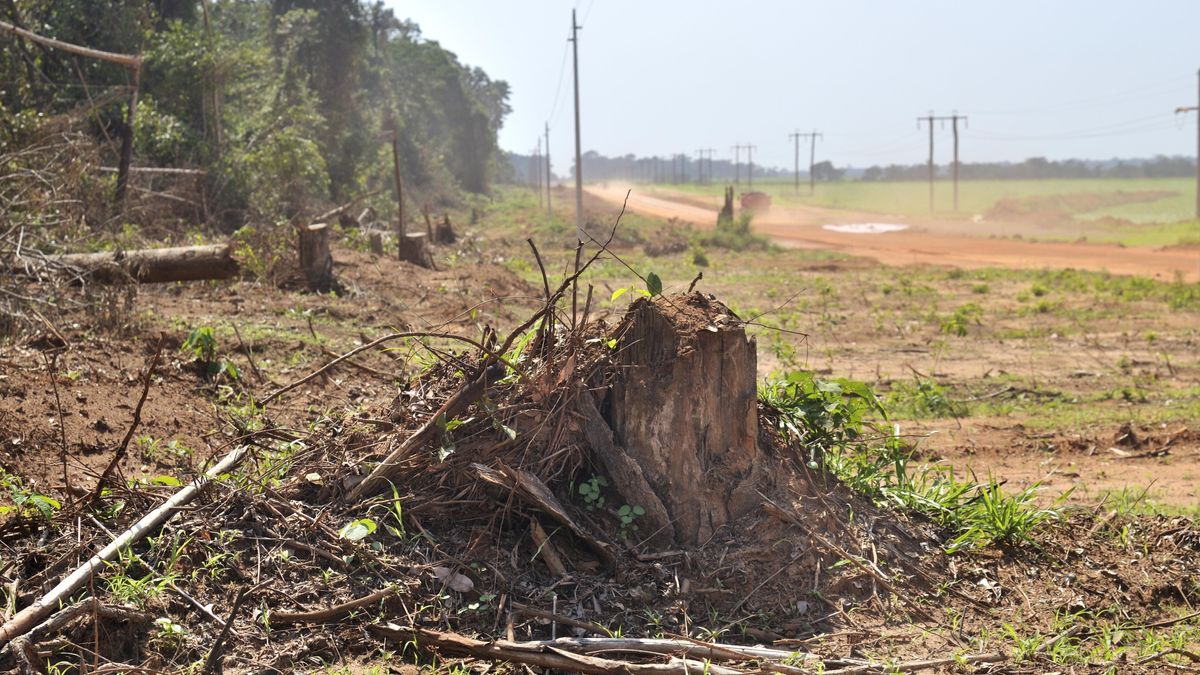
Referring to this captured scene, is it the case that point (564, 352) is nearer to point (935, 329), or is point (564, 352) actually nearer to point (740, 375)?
point (740, 375)

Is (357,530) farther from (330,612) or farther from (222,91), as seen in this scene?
(222,91)

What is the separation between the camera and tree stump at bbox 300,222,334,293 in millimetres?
12516

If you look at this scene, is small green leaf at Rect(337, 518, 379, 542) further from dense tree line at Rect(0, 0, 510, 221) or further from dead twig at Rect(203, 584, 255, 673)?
dense tree line at Rect(0, 0, 510, 221)

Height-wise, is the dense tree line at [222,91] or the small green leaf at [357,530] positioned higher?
the dense tree line at [222,91]

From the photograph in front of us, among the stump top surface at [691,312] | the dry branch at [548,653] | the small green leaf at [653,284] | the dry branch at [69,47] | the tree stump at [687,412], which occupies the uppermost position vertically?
the dry branch at [69,47]

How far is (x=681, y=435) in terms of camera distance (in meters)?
4.55

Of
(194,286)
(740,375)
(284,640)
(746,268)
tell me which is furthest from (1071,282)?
(284,640)

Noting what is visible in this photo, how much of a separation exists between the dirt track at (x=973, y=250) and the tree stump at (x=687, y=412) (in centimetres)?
1910

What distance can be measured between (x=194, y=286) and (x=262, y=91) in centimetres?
1379

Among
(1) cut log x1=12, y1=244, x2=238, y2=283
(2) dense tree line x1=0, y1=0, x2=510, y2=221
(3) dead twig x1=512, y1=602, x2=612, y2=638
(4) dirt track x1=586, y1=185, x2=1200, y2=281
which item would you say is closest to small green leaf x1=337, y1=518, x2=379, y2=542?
(3) dead twig x1=512, y1=602, x2=612, y2=638

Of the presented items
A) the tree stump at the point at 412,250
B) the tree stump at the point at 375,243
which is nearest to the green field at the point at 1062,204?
the tree stump at the point at 412,250

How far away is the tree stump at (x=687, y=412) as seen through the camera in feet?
14.8

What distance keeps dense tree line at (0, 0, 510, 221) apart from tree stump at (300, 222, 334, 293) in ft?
9.88

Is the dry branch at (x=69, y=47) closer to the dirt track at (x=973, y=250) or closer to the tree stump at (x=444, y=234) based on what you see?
the tree stump at (x=444, y=234)
